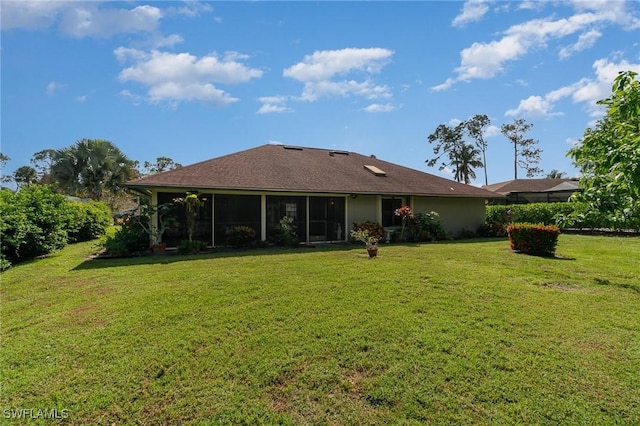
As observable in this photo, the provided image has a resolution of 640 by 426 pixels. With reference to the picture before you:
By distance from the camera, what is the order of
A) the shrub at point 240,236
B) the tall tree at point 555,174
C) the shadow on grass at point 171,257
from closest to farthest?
the shadow on grass at point 171,257
the shrub at point 240,236
the tall tree at point 555,174

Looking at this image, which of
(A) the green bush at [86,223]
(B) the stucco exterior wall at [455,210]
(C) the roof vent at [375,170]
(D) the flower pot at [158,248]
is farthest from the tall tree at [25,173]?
(B) the stucco exterior wall at [455,210]

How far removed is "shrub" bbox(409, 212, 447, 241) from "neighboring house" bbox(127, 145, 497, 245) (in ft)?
2.85

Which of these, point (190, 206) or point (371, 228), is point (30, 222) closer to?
point (190, 206)

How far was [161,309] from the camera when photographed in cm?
481

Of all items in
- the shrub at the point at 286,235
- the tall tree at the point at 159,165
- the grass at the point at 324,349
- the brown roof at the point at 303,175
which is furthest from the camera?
the tall tree at the point at 159,165

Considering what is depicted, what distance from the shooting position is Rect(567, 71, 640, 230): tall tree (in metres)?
3.26

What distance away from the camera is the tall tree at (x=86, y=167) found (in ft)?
68.6

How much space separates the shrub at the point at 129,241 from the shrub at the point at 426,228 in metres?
10.5

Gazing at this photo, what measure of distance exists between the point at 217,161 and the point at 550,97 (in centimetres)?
1522

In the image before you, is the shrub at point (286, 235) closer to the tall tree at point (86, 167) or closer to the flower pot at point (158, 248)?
the flower pot at point (158, 248)

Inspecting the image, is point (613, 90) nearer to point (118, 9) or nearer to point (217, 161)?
point (118, 9)

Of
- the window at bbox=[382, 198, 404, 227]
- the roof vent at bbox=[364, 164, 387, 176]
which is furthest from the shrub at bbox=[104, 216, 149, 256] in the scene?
the roof vent at bbox=[364, 164, 387, 176]

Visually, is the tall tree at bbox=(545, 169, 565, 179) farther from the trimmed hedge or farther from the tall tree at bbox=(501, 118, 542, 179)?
the trimmed hedge

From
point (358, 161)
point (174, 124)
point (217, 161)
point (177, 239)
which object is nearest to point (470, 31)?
point (358, 161)
